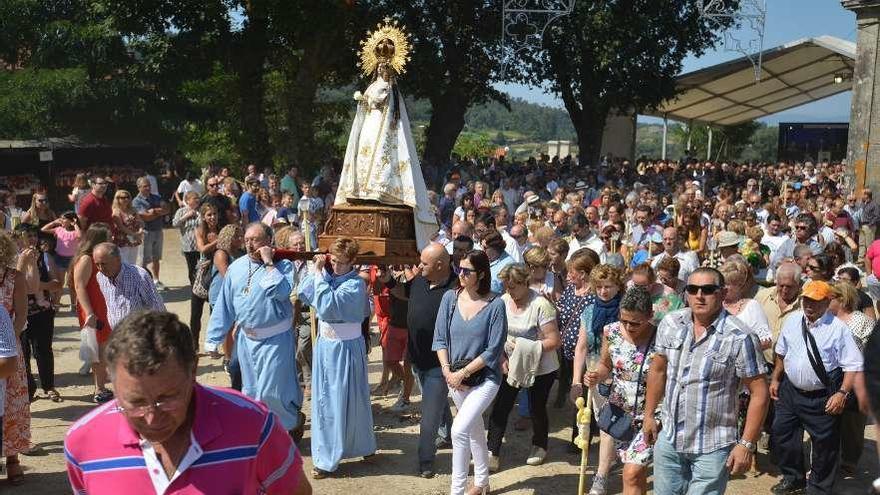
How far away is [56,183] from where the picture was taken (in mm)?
23797

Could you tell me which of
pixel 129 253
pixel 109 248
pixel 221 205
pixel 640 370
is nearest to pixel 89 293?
pixel 109 248

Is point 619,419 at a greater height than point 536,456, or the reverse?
point 619,419

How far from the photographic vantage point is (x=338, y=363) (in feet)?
23.4

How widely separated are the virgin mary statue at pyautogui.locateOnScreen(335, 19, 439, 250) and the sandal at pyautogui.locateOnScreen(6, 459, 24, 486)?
4057 millimetres

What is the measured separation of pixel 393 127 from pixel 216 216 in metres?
2.97

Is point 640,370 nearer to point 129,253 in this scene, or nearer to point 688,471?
point 688,471

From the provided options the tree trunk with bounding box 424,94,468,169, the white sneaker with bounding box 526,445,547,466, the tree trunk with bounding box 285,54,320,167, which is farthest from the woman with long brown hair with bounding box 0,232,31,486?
the tree trunk with bounding box 424,94,468,169

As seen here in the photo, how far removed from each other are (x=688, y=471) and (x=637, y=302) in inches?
40.9

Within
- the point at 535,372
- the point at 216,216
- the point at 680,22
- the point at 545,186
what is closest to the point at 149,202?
the point at 216,216

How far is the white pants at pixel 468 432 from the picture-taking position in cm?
642

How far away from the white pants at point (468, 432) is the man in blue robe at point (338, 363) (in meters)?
0.98

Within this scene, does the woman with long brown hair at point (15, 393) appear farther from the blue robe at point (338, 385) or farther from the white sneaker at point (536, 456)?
the white sneaker at point (536, 456)

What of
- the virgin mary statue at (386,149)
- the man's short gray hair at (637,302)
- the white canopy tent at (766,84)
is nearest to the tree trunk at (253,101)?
the white canopy tent at (766,84)

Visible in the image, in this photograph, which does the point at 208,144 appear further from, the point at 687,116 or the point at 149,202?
the point at 687,116
